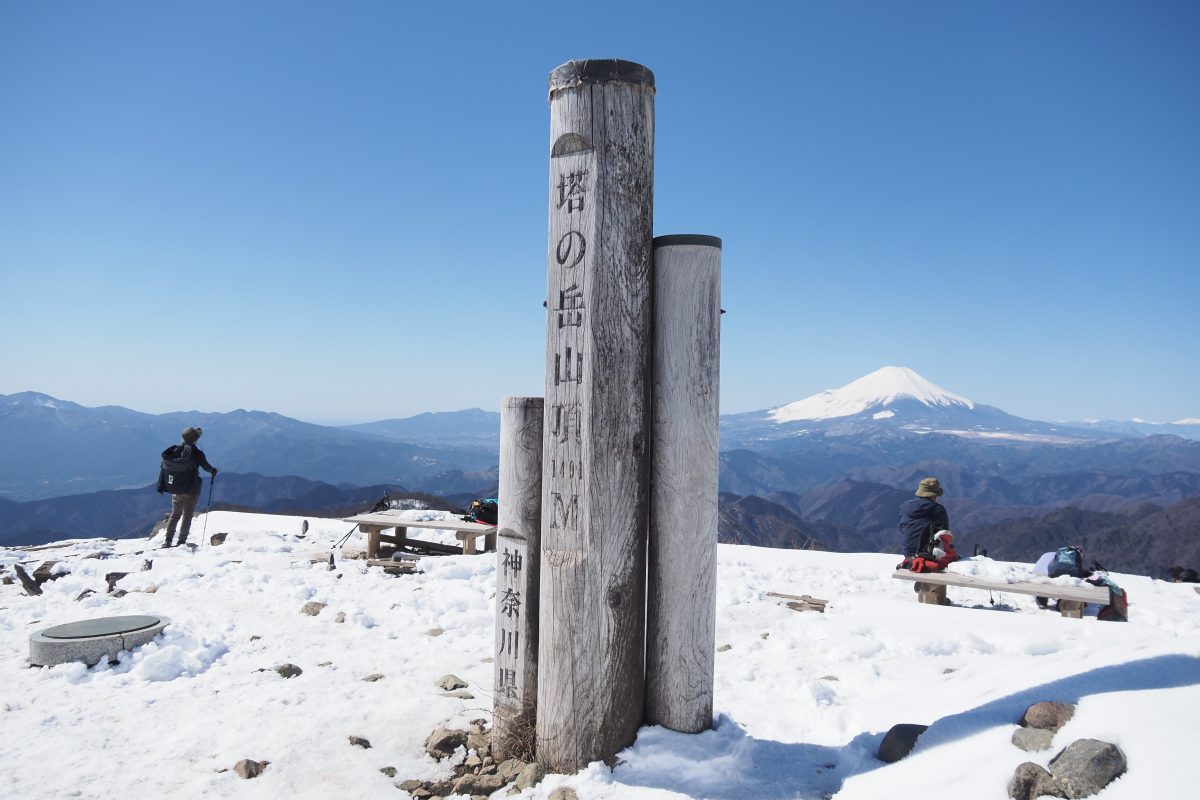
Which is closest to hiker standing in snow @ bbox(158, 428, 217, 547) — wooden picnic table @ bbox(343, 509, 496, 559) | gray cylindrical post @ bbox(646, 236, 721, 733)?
wooden picnic table @ bbox(343, 509, 496, 559)

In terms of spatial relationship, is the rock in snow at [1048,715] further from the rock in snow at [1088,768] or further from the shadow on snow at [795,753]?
the rock in snow at [1088,768]

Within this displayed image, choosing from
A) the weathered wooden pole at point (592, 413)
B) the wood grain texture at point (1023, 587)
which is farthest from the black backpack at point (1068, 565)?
the weathered wooden pole at point (592, 413)

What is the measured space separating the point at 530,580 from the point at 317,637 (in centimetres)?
344

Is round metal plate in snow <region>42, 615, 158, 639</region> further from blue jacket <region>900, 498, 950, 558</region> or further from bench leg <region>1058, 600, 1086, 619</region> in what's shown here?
bench leg <region>1058, 600, 1086, 619</region>

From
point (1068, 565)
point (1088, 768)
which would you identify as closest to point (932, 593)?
point (1068, 565)

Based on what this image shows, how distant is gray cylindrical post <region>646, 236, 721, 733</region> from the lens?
12.5 ft

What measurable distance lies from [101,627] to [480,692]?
352 cm

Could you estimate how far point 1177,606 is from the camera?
780cm

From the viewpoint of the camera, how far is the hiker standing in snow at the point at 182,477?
11.1m

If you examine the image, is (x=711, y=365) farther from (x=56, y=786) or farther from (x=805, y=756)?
(x=56, y=786)

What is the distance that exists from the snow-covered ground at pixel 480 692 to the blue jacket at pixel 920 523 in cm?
68

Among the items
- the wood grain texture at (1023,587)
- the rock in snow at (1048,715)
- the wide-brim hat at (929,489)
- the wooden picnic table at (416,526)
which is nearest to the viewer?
the rock in snow at (1048,715)

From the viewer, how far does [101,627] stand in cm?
586

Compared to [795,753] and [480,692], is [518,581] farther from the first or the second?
[795,753]
